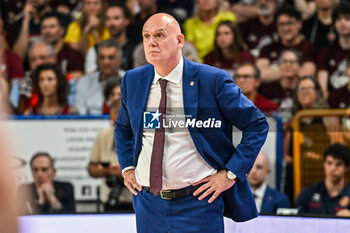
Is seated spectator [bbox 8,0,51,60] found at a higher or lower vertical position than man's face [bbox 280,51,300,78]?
higher

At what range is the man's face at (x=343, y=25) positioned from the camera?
26.9ft

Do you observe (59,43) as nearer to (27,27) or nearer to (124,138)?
(27,27)

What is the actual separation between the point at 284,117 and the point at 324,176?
65cm

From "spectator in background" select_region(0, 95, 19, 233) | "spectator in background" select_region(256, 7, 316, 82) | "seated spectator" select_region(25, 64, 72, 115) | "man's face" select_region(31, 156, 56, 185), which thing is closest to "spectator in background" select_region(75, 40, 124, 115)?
"seated spectator" select_region(25, 64, 72, 115)

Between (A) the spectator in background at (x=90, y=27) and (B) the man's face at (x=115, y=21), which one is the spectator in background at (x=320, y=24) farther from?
(A) the spectator in background at (x=90, y=27)

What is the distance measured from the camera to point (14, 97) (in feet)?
26.7

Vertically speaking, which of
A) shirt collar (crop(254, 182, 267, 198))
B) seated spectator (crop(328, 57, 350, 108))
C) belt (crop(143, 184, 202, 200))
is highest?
seated spectator (crop(328, 57, 350, 108))

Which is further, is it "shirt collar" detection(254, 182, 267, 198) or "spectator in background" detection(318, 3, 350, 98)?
"spectator in background" detection(318, 3, 350, 98)

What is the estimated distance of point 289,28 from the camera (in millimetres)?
8430

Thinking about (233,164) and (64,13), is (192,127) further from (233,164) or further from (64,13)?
(64,13)

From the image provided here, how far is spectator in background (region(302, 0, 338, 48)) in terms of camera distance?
8537 mm

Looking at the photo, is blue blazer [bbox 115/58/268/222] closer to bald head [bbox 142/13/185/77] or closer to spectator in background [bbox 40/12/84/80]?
bald head [bbox 142/13/185/77]

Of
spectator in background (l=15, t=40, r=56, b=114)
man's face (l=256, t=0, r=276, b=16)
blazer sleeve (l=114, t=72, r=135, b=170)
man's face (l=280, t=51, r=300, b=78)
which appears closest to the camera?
blazer sleeve (l=114, t=72, r=135, b=170)

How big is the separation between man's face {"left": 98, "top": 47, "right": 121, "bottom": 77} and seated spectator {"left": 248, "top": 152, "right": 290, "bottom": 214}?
2384 mm
